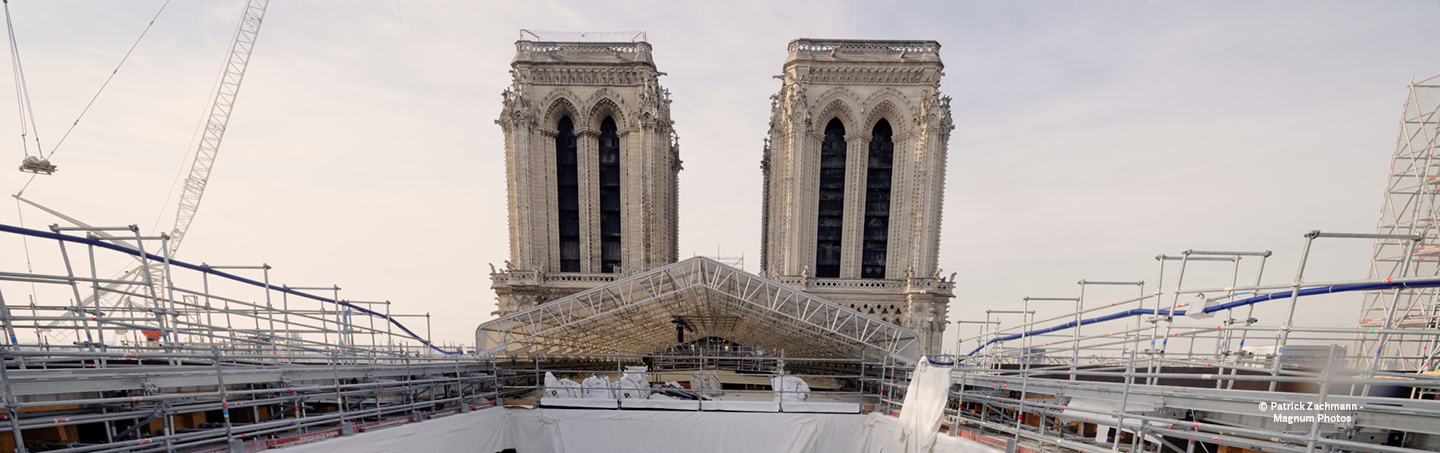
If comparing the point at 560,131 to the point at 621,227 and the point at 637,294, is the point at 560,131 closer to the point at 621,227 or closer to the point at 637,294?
the point at 621,227

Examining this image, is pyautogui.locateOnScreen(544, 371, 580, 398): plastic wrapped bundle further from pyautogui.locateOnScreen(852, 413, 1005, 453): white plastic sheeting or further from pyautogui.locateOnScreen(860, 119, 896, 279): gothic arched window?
pyautogui.locateOnScreen(860, 119, 896, 279): gothic arched window

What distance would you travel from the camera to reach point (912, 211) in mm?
29984

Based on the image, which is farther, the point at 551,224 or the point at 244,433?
the point at 551,224

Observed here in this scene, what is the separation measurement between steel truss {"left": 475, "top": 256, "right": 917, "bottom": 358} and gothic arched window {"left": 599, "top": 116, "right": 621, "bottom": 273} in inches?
403

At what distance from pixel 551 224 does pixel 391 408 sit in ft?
60.9

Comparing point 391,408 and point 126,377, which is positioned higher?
point 391,408

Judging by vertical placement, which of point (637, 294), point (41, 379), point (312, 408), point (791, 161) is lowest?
point (41, 379)

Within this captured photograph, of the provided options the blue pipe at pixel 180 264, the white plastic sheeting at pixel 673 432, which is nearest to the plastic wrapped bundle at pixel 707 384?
the white plastic sheeting at pixel 673 432

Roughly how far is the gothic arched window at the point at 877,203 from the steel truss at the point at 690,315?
1041 cm

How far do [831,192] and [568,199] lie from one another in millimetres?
14528

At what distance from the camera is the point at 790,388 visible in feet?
54.8

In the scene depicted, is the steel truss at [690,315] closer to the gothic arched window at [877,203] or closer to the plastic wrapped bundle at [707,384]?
the plastic wrapped bundle at [707,384]

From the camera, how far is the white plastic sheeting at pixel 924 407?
11391mm

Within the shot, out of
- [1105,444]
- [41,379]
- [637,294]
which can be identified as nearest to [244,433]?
[41,379]
